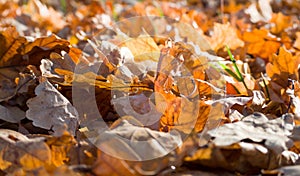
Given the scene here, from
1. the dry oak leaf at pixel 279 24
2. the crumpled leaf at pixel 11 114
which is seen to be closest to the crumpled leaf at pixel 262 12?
the dry oak leaf at pixel 279 24

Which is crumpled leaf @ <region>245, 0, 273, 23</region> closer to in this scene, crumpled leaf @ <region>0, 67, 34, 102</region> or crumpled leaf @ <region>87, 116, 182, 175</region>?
crumpled leaf @ <region>0, 67, 34, 102</region>

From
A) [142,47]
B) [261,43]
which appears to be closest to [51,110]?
[142,47]

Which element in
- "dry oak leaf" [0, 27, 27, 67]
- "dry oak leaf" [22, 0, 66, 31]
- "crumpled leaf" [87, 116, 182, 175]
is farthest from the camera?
"dry oak leaf" [22, 0, 66, 31]

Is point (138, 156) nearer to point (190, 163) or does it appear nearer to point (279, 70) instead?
point (190, 163)

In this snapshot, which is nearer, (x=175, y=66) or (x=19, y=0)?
(x=175, y=66)

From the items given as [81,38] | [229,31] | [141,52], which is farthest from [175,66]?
[81,38]

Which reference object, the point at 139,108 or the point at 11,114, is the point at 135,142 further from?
the point at 11,114

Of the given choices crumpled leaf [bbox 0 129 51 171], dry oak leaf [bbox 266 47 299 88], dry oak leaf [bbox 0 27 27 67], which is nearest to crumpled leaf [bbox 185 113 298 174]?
crumpled leaf [bbox 0 129 51 171]
